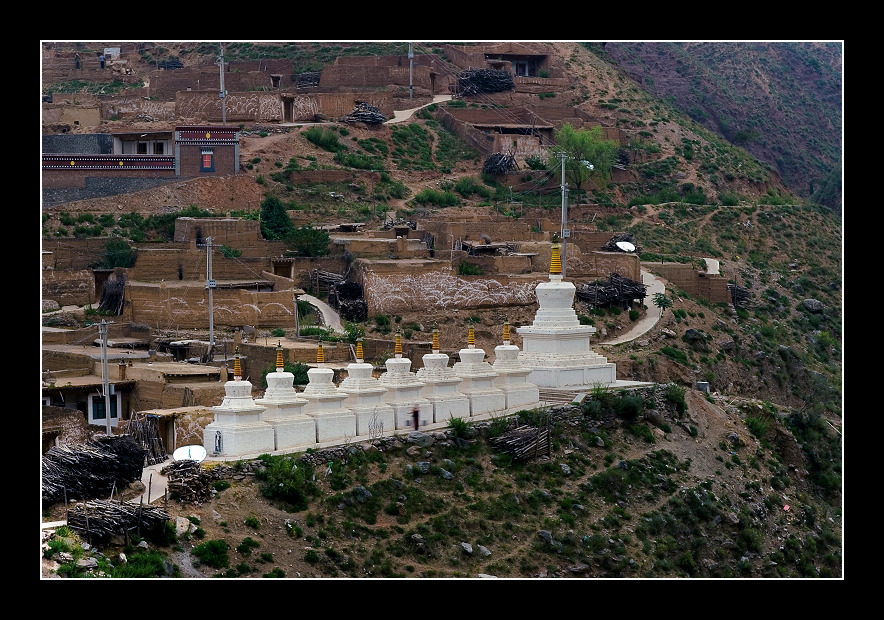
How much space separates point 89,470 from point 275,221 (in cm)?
2588

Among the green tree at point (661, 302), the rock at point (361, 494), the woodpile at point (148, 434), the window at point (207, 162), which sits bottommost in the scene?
the rock at point (361, 494)

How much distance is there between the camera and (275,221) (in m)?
55.2

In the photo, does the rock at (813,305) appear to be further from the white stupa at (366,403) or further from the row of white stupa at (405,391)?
the white stupa at (366,403)

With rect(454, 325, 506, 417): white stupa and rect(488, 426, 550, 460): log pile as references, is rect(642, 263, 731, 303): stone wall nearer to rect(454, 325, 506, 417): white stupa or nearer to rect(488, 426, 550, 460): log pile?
rect(454, 325, 506, 417): white stupa

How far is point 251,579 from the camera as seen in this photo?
2838cm

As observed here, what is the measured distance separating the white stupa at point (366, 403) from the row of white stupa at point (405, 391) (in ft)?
0.07

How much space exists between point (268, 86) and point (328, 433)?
137 ft

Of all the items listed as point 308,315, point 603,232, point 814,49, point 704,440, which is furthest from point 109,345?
point 814,49

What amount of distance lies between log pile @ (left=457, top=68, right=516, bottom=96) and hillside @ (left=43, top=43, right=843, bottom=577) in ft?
11.3

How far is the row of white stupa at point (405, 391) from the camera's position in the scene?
3284cm

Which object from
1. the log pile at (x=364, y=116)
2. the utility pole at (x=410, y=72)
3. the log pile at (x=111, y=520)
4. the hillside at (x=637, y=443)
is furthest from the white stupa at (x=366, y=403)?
the utility pole at (x=410, y=72)

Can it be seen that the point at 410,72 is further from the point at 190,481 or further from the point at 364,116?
the point at 190,481

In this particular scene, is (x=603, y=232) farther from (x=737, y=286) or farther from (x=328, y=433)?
(x=328, y=433)

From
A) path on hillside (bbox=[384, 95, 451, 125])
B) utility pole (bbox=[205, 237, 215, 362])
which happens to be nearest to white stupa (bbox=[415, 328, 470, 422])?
utility pole (bbox=[205, 237, 215, 362])
